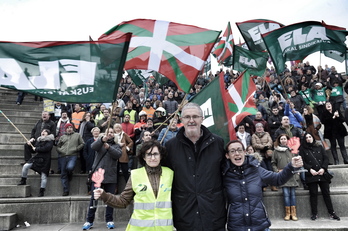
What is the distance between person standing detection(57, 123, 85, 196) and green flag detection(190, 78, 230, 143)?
411cm

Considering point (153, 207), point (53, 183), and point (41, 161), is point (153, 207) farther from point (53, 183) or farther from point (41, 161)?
point (53, 183)

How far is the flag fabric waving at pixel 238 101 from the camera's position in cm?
475

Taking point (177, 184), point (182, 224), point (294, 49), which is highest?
point (294, 49)

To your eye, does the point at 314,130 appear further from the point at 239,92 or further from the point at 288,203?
the point at 239,92

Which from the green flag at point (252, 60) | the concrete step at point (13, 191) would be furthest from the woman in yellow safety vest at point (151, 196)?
the green flag at point (252, 60)

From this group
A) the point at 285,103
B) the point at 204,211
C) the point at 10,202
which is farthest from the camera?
the point at 285,103

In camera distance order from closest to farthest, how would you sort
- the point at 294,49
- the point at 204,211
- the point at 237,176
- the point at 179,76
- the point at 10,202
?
the point at 204,211 → the point at 237,176 → the point at 179,76 → the point at 10,202 → the point at 294,49

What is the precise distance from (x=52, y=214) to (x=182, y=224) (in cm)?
468

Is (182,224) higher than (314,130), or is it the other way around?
(314,130)

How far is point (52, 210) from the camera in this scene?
615 centimetres

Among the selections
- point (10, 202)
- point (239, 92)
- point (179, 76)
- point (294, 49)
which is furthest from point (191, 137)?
point (294, 49)

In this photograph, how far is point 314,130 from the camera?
805cm

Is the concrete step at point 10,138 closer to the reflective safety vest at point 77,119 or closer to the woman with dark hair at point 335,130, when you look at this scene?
the reflective safety vest at point 77,119

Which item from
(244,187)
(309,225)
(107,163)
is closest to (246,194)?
(244,187)
